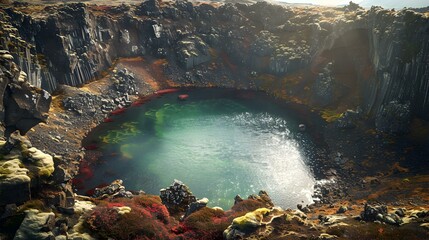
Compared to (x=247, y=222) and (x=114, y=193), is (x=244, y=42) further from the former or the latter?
(x=247, y=222)

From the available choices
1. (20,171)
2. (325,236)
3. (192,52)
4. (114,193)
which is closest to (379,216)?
(325,236)

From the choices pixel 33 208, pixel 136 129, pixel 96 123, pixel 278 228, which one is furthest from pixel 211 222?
pixel 96 123

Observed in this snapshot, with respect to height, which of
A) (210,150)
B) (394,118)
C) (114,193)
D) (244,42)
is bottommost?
(210,150)

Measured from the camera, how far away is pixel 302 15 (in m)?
150

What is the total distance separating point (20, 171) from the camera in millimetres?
39438

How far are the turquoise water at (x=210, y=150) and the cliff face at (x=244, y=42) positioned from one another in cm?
2532

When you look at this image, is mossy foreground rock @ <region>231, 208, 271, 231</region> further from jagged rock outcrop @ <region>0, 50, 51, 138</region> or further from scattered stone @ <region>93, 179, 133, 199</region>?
jagged rock outcrop @ <region>0, 50, 51, 138</region>

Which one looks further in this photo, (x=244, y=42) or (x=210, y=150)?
(x=244, y=42)

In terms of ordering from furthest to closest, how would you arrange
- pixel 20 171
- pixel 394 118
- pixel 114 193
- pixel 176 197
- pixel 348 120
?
pixel 348 120, pixel 394 118, pixel 114 193, pixel 176 197, pixel 20 171

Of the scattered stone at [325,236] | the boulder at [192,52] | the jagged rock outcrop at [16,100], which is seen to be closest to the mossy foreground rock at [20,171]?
the jagged rock outcrop at [16,100]

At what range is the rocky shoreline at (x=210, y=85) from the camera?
135 feet

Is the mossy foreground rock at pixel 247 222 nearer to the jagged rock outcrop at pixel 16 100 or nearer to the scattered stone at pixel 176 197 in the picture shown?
the scattered stone at pixel 176 197

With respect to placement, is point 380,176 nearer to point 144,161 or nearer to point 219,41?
point 144,161

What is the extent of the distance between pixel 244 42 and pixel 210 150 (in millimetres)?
78628
